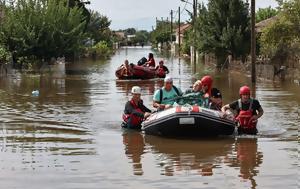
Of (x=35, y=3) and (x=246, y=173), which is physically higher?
(x=35, y=3)

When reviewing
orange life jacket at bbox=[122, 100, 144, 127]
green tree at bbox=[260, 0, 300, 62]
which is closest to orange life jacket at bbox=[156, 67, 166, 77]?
green tree at bbox=[260, 0, 300, 62]

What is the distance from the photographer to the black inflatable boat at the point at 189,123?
1341 cm

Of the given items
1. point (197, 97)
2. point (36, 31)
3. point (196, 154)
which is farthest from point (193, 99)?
point (36, 31)

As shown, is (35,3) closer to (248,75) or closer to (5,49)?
(5,49)

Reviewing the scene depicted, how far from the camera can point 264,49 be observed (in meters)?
37.8

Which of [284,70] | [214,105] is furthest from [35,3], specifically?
[214,105]

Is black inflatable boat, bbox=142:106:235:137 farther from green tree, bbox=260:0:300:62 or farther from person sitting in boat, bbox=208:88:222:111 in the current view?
green tree, bbox=260:0:300:62

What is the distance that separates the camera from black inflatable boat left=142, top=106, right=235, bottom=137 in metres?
13.4

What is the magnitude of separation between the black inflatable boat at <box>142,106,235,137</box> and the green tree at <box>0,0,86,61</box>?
3054cm

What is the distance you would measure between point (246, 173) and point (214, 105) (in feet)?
14.4

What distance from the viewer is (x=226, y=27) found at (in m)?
43.9

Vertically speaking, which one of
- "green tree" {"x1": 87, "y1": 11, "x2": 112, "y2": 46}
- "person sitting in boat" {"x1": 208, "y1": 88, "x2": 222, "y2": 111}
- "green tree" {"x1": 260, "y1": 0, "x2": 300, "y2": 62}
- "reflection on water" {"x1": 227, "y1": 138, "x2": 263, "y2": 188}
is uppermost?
"green tree" {"x1": 87, "y1": 11, "x2": 112, "y2": 46}

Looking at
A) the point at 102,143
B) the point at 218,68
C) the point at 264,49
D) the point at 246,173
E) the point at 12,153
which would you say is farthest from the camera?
the point at 218,68

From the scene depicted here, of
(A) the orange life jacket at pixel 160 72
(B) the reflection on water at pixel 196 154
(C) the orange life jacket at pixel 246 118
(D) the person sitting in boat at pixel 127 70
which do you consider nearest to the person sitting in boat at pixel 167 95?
(B) the reflection on water at pixel 196 154
